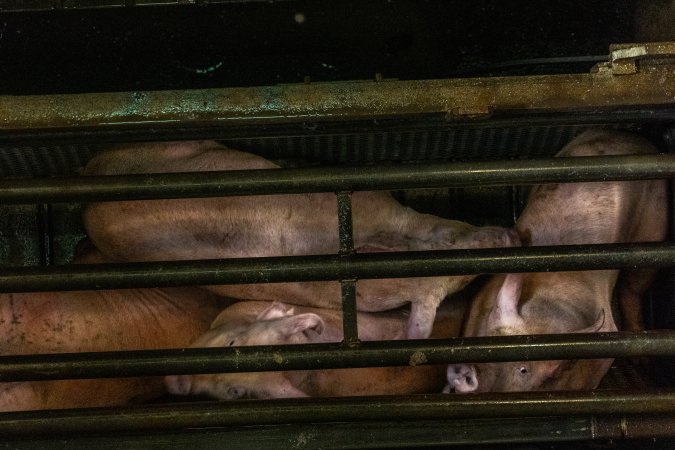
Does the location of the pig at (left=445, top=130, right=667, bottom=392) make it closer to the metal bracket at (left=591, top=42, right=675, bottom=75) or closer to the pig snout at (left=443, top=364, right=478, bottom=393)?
the pig snout at (left=443, top=364, right=478, bottom=393)

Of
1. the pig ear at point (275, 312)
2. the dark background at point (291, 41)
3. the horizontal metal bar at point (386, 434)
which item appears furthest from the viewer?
the dark background at point (291, 41)

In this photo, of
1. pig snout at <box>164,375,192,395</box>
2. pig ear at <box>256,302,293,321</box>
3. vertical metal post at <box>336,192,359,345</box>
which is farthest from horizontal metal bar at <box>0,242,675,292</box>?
pig snout at <box>164,375,192,395</box>

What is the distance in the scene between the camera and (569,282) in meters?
2.05

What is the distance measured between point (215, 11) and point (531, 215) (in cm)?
122

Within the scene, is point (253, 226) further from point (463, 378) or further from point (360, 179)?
point (463, 378)

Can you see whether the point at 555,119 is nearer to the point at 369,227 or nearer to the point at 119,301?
the point at 369,227

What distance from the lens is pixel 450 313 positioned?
2.19m

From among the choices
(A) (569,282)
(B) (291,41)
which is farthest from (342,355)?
→ (B) (291,41)

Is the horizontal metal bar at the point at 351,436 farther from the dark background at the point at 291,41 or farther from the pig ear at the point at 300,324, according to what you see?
the dark background at the point at 291,41

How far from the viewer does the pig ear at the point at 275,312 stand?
1992 millimetres

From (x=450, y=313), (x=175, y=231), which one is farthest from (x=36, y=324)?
(x=450, y=313)

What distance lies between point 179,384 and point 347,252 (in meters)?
0.81

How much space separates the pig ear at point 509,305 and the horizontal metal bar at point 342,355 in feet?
1.14

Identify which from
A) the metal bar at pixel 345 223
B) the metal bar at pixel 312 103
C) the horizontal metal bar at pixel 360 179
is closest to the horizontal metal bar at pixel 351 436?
the metal bar at pixel 345 223
